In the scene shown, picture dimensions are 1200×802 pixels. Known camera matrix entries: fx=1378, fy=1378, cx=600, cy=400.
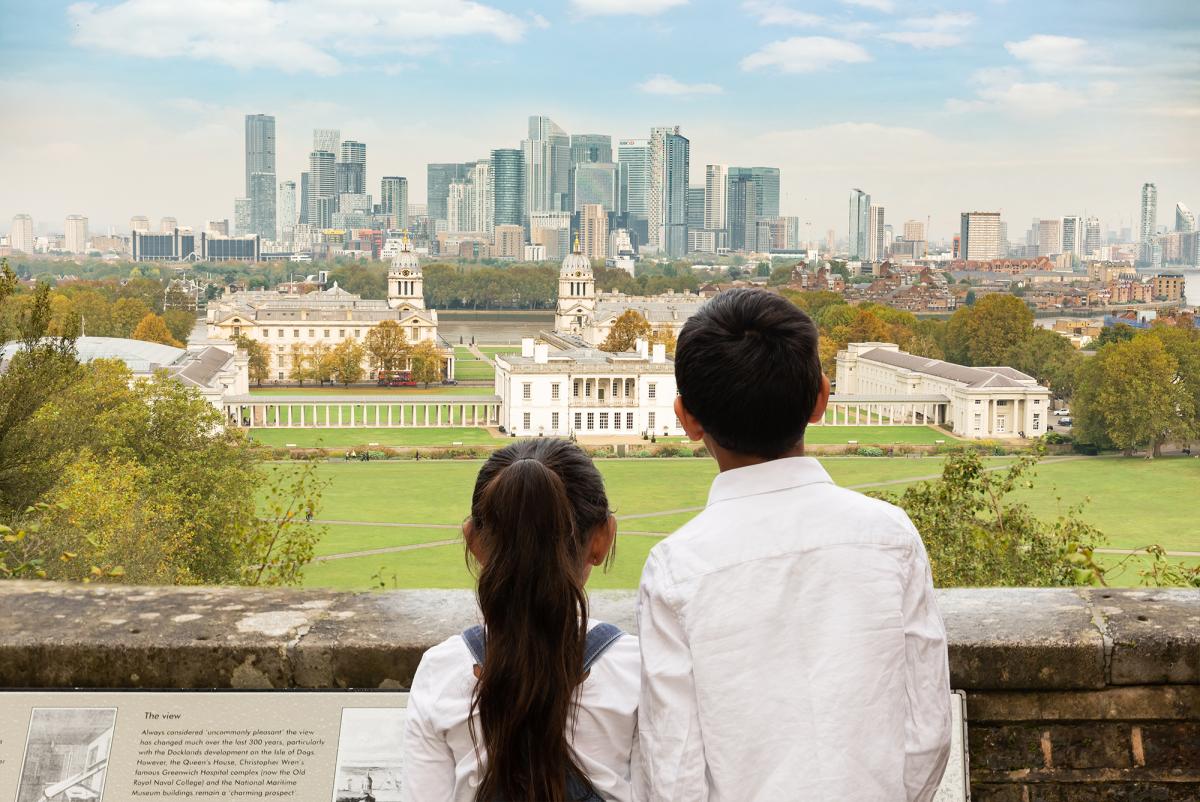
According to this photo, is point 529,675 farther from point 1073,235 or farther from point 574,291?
point 1073,235

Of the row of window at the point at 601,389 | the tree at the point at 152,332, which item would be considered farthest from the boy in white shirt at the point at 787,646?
the tree at the point at 152,332

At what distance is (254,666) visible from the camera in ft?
8.59

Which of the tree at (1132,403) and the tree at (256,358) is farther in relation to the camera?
the tree at (256,358)

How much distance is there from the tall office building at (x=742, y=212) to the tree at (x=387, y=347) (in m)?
113

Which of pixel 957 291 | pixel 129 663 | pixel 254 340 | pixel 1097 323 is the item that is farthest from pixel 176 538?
pixel 957 291

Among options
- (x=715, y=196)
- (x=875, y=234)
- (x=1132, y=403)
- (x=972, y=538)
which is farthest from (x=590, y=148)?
(x=972, y=538)

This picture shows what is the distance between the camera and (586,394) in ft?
150

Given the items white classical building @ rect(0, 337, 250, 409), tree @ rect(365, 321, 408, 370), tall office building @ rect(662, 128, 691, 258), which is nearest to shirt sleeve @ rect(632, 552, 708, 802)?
white classical building @ rect(0, 337, 250, 409)

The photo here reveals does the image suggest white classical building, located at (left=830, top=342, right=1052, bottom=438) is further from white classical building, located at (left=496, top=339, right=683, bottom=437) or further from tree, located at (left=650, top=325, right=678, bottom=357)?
tree, located at (left=650, top=325, right=678, bottom=357)

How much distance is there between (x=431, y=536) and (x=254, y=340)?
34.5 m

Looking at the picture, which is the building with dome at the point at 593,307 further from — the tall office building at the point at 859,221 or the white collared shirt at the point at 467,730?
Result: the tall office building at the point at 859,221

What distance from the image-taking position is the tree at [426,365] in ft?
173

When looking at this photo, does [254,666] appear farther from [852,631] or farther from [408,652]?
[852,631]

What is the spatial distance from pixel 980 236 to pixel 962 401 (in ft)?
383
